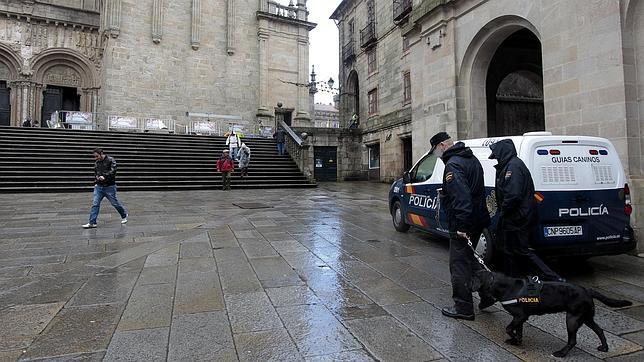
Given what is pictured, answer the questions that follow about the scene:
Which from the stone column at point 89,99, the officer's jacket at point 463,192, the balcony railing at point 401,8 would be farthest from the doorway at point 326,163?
the officer's jacket at point 463,192

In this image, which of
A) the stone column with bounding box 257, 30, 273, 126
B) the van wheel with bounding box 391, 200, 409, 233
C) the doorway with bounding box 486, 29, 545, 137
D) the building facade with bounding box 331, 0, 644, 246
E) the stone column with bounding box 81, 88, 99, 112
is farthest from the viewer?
the stone column with bounding box 257, 30, 273, 126

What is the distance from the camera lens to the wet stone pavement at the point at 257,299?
2787 mm

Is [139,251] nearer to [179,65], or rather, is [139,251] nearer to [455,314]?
[455,314]

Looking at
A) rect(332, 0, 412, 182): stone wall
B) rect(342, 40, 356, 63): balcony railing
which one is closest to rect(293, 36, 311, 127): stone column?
rect(342, 40, 356, 63): balcony railing

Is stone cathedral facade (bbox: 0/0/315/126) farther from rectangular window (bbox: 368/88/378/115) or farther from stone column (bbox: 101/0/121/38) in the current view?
rectangular window (bbox: 368/88/378/115)

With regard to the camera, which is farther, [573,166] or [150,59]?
[150,59]

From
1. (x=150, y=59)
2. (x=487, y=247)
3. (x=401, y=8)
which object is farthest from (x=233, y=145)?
(x=487, y=247)

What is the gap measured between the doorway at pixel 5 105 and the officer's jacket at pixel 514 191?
1261 inches

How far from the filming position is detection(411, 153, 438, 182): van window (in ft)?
20.8

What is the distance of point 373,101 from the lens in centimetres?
2545

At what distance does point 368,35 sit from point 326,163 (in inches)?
347

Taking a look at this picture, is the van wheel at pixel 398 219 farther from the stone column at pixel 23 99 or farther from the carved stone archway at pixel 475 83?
the stone column at pixel 23 99

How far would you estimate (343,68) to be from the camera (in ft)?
96.6

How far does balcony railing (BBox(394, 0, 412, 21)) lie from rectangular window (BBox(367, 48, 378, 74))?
3.48 metres
